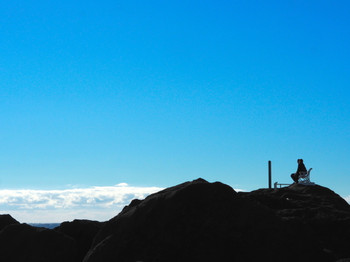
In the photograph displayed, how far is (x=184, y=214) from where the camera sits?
8.47 m

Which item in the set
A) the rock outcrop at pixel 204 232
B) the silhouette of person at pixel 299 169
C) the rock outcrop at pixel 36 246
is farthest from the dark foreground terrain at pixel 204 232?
the silhouette of person at pixel 299 169

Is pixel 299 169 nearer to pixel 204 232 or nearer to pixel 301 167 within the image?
pixel 301 167

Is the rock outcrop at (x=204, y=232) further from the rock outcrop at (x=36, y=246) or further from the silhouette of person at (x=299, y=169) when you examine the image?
the silhouette of person at (x=299, y=169)

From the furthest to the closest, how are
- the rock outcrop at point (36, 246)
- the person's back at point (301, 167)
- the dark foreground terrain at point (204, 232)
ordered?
the person's back at point (301, 167) → the rock outcrop at point (36, 246) → the dark foreground terrain at point (204, 232)

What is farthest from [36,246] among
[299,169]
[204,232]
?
[299,169]

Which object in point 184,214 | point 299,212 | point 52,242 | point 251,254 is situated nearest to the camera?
point 251,254

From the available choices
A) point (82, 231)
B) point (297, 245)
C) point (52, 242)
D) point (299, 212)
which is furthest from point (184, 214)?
point (82, 231)

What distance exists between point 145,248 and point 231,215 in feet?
5.36

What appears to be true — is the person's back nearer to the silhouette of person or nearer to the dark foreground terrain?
the silhouette of person

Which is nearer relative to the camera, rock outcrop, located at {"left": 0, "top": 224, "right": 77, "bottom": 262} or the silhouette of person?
rock outcrop, located at {"left": 0, "top": 224, "right": 77, "bottom": 262}

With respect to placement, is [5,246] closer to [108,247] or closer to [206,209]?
[108,247]

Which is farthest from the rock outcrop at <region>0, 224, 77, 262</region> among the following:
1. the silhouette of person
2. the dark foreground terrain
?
the silhouette of person

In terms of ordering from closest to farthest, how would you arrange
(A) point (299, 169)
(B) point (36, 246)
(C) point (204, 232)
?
(C) point (204, 232), (B) point (36, 246), (A) point (299, 169)

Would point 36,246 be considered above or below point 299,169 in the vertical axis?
below
